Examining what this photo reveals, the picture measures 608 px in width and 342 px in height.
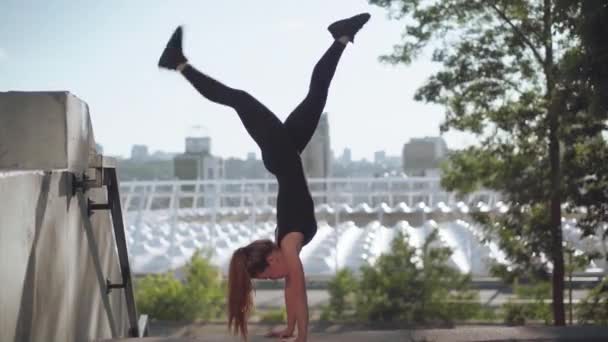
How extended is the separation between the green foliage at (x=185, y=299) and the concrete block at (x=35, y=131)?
708cm

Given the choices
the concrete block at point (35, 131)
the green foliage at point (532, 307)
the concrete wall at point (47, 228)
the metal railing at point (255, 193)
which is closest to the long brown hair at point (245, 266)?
the concrete wall at point (47, 228)

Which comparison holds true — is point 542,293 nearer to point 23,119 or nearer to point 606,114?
point 606,114

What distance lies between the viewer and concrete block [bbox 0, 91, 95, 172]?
2986 mm

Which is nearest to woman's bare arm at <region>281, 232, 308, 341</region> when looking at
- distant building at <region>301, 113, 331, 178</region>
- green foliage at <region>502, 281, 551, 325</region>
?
green foliage at <region>502, 281, 551, 325</region>

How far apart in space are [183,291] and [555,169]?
550 cm

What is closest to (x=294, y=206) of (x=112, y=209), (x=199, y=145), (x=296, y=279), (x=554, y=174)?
(x=296, y=279)

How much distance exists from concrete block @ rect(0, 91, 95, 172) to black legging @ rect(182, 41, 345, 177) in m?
0.60

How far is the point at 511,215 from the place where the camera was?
8180 millimetres

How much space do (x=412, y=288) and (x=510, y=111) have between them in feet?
9.40

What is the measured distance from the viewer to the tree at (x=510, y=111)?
7.63 m

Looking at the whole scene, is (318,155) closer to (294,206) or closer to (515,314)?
(515,314)

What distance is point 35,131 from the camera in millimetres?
3014

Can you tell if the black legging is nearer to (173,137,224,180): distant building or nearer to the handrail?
the handrail

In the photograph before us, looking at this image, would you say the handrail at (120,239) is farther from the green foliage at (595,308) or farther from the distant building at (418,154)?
the distant building at (418,154)
